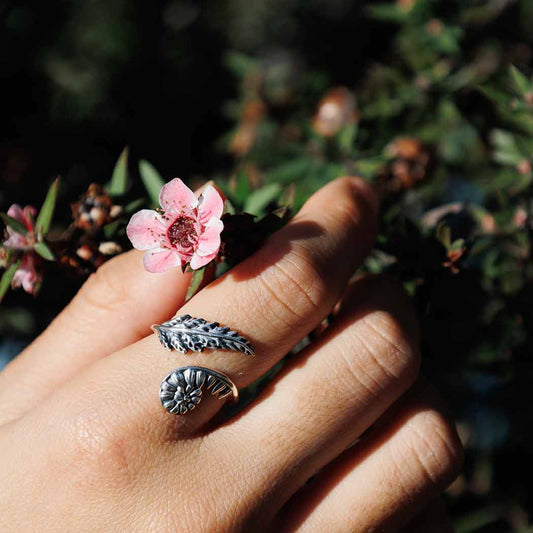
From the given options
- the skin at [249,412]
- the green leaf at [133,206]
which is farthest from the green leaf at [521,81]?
the green leaf at [133,206]

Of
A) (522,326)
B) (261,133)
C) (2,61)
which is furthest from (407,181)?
(2,61)

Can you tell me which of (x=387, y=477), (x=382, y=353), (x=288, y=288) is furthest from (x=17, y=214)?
(x=387, y=477)

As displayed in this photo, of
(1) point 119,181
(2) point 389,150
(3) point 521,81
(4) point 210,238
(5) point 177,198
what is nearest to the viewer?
(4) point 210,238

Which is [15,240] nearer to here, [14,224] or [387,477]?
[14,224]

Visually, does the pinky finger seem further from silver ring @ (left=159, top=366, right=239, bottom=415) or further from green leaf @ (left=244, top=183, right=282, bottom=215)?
green leaf @ (left=244, top=183, right=282, bottom=215)

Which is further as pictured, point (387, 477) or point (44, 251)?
point (387, 477)

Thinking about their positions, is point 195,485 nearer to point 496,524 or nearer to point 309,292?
point 309,292

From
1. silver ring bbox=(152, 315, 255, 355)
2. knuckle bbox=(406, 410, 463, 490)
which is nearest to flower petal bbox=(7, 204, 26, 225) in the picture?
silver ring bbox=(152, 315, 255, 355)
